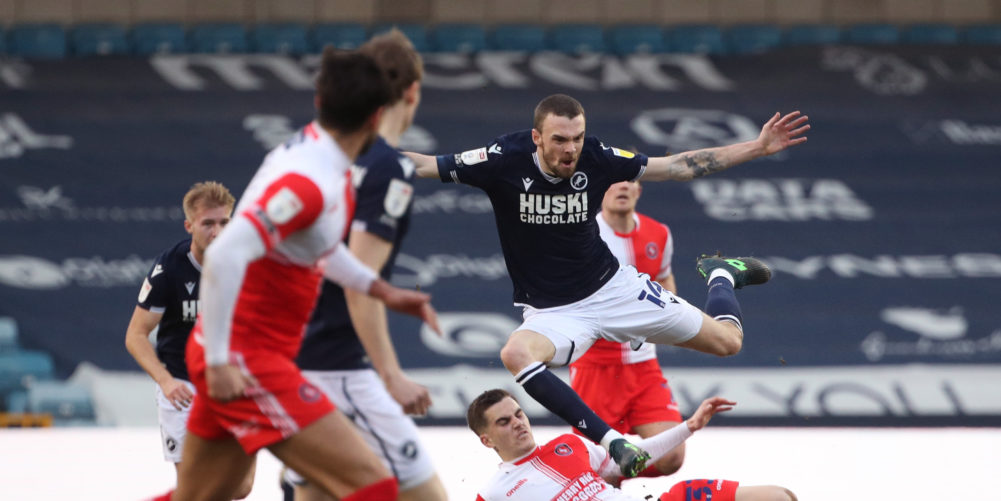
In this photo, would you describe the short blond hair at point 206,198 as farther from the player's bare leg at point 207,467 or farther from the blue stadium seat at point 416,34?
the blue stadium seat at point 416,34

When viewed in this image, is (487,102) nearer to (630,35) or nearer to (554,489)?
(630,35)

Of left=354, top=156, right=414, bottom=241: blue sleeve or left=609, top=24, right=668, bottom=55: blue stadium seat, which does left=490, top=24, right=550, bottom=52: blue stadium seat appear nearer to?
left=609, top=24, right=668, bottom=55: blue stadium seat

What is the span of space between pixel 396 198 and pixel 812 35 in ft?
37.3

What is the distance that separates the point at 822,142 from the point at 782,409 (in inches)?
136

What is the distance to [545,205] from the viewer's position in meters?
6.37

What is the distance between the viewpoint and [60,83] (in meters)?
13.9

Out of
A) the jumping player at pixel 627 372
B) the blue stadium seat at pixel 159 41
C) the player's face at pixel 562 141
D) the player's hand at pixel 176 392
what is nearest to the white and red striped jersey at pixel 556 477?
the player's face at pixel 562 141

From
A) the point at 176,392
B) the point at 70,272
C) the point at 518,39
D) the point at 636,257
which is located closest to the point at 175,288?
the point at 176,392

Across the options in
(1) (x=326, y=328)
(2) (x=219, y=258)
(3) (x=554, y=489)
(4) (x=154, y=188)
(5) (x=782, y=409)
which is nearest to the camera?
(2) (x=219, y=258)

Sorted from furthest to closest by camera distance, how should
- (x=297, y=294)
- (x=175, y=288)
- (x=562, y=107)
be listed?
(x=175, y=288) < (x=562, y=107) < (x=297, y=294)

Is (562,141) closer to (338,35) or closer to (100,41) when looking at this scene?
(338,35)

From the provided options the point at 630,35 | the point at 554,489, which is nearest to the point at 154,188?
the point at 630,35

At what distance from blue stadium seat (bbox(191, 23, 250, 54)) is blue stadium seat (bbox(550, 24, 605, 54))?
3.97 metres

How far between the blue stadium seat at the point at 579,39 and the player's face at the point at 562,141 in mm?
8367
